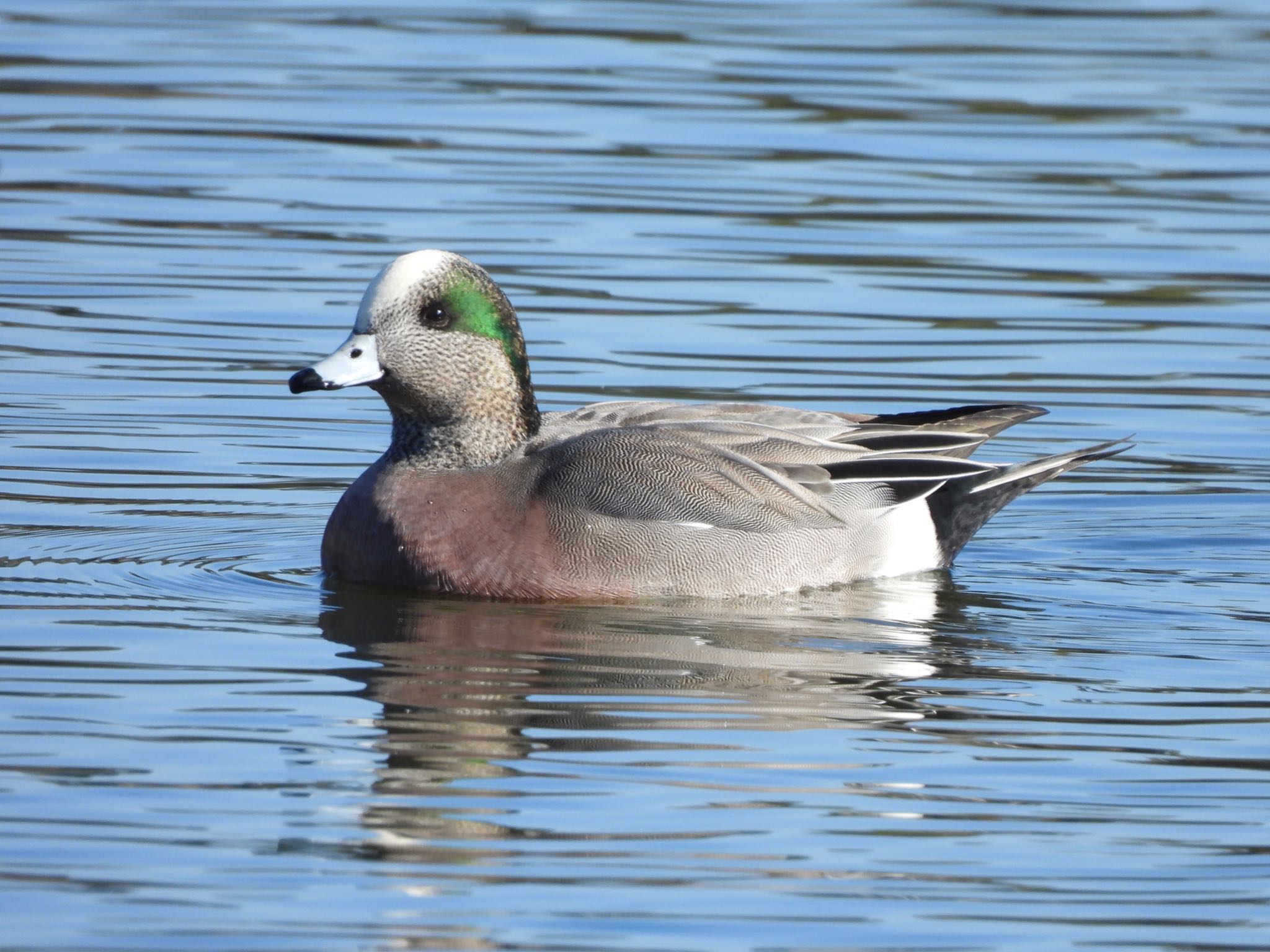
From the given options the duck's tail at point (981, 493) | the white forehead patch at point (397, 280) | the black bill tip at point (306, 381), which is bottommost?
the duck's tail at point (981, 493)

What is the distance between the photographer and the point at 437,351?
7414 millimetres

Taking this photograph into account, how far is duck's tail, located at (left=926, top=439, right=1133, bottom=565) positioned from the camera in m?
7.90

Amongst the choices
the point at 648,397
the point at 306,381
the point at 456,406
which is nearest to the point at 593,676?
the point at 306,381

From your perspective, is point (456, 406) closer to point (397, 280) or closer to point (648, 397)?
point (397, 280)

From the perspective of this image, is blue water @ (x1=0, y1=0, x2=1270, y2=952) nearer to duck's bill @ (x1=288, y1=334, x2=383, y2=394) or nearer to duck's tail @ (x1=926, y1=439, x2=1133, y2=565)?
duck's tail @ (x1=926, y1=439, x2=1133, y2=565)

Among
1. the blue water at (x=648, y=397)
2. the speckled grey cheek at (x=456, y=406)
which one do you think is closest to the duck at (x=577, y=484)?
the speckled grey cheek at (x=456, y=406)

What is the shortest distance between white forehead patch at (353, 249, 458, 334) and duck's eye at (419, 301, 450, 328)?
9 cm

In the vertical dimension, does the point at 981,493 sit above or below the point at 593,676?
above

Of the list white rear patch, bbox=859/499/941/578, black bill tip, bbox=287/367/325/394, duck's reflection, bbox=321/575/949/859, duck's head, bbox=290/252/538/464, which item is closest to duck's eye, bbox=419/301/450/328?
duck's head, bbox=290/252/538/464

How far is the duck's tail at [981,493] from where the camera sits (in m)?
7.90

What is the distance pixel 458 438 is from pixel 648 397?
2117mm

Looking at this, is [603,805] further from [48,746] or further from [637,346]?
[637,346]

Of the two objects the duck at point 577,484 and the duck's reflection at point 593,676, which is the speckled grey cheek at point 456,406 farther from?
the duck's reflection at point 593,676

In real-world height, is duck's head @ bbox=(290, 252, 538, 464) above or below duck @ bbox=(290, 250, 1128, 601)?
above
